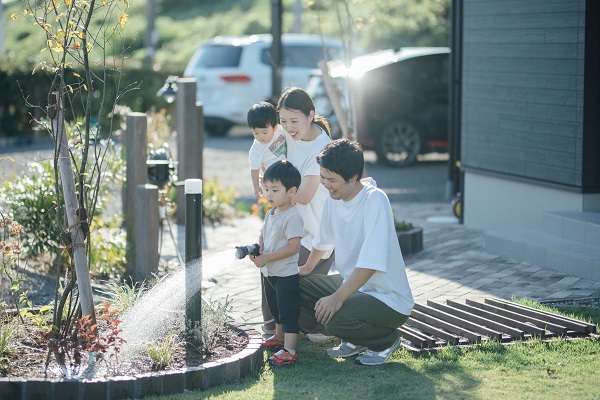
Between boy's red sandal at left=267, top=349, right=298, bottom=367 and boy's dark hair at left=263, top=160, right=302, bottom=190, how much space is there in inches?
37.4

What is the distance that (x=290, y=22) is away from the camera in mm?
34281

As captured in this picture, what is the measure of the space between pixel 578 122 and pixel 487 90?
150 cm

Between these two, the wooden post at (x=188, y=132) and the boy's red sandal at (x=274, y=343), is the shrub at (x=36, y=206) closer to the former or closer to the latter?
the wooden post at (x=188, y=132)

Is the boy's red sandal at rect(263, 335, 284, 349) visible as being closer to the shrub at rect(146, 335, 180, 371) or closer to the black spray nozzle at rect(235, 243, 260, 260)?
the black spray nozzle at rect(235, 243, 260, 260)

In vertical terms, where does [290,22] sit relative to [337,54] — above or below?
above

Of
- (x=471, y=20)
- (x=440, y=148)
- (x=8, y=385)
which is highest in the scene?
(x=471, y=20)

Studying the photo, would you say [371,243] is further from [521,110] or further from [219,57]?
[219,57]

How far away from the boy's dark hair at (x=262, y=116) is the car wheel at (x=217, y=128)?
1348 centimetres

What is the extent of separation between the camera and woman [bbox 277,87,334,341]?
5.65 metres

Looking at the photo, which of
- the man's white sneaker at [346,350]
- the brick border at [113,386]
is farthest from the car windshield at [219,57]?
the brick border at [113,386]

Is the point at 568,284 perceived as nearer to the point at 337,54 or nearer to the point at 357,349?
the point at 357,349

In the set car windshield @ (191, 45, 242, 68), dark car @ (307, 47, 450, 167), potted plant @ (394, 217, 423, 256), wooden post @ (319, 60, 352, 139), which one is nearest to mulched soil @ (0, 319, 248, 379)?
potted plant @ (394, 217, 423, 256)

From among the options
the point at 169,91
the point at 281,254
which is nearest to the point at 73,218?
the point at 281,254

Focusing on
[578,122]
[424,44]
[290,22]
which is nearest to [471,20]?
[578,122]
